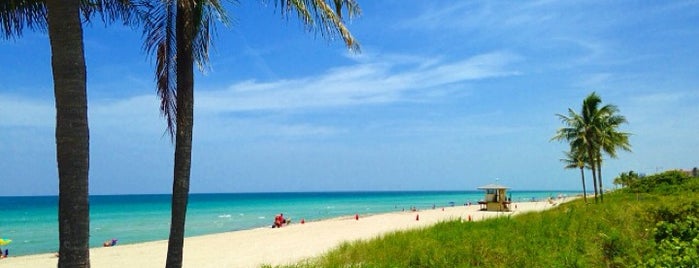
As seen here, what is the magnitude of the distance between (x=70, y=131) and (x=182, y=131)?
1.80 meters

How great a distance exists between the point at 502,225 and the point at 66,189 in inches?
396

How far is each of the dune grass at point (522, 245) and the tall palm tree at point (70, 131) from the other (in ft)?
14.2

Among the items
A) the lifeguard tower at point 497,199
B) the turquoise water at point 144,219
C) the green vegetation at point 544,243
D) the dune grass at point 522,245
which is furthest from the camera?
the lifeguard tower at point 497,199

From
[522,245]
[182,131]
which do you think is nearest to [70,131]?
[182,131]

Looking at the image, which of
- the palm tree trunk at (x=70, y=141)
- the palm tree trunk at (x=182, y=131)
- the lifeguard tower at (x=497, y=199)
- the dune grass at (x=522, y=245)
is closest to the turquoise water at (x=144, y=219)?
the lifeguard tower at (x=497, y=199)

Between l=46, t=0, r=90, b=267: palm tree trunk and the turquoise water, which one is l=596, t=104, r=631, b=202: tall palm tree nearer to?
the turquoise water

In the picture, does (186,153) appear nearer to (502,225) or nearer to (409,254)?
(409,254)

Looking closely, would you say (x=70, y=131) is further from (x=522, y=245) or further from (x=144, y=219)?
(x=144, y=219)

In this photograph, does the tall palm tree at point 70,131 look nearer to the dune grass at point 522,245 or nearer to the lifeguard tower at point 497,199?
the dune grass at point 522,245

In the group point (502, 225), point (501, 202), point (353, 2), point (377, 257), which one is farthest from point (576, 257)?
point (501, 202)

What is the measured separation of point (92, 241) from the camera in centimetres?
3159

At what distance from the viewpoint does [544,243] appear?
10039mm

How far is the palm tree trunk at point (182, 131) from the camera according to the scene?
625 centimetres

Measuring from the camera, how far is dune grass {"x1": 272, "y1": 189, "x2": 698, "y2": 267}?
870 cm
